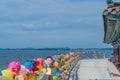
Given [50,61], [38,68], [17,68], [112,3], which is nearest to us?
[17,68]

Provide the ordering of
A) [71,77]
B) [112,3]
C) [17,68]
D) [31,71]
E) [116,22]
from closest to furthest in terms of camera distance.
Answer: [17,68] → [31,71] → [71,77] → [116,22] → [112,3]

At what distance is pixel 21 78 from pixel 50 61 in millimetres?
3842

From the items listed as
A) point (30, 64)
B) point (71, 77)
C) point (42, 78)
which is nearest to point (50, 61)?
point (42, 78)

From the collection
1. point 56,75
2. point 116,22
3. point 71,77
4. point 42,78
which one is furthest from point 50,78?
point 116,22

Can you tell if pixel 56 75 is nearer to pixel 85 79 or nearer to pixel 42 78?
pixel 42 78

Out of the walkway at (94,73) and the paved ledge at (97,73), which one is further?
the paved ledge at (97,73)

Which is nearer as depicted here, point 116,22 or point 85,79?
point 116,22

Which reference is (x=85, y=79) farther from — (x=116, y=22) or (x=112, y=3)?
(x=112, y=3)

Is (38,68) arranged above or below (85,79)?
above

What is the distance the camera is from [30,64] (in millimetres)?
6652

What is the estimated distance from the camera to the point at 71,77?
1468 centimetres

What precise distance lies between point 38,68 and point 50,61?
74.9 inches

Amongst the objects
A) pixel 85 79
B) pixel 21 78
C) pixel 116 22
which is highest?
pixel 116 22

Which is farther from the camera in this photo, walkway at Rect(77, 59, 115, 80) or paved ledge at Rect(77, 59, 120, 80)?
paved ledge at Rect(77, 59, 120, 80)
